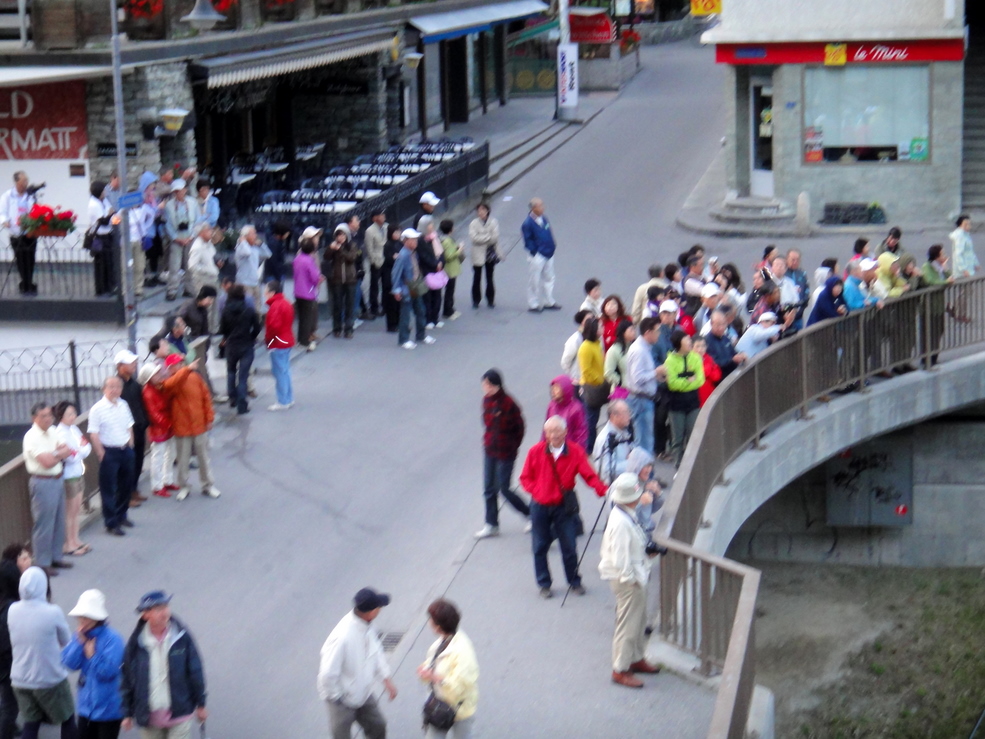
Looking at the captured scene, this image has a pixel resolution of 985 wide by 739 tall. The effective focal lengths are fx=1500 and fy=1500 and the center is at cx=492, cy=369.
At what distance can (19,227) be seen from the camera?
19875 mm

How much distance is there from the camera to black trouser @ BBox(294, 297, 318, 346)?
1883 centimetres

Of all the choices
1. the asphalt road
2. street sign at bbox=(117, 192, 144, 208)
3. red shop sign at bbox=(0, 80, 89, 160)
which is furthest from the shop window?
street sign at bbox=(117, 192, 144, 208)

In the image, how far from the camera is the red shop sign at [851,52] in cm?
2602

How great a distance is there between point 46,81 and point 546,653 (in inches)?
537

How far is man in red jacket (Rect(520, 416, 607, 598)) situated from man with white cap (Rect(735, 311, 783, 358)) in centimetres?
392

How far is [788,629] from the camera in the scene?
18.6 m

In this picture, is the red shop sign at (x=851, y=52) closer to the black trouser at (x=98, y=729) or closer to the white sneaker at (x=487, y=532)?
the white sneaker at (x=487, y=532)

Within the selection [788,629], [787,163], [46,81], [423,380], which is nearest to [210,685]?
[423,380]

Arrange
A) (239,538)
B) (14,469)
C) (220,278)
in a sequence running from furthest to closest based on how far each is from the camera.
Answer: (220,278) → (239,538) → (14,469)

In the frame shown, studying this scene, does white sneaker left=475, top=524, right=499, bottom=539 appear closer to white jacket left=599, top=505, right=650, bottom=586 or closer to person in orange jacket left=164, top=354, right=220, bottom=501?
person in orange jacket left=164, top=354, right=220, bottom=501

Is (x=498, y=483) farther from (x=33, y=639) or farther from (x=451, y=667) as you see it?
(x=33, y=639)

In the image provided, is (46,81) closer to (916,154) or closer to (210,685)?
(210,685)

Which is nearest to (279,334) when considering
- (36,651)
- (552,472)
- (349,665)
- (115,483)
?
(115,483)

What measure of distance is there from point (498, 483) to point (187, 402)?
3133 millimetres
